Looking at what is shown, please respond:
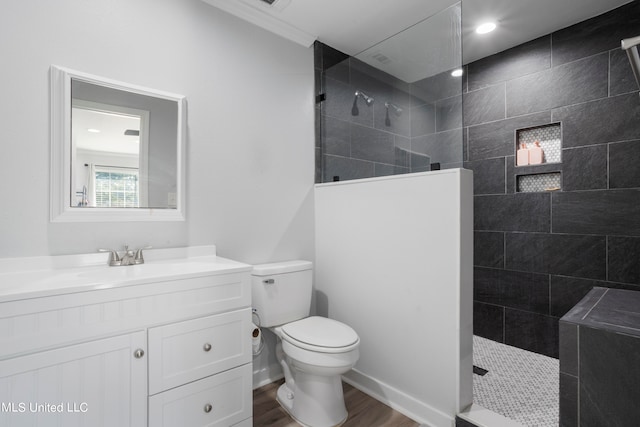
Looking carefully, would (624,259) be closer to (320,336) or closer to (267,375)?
(320,336)

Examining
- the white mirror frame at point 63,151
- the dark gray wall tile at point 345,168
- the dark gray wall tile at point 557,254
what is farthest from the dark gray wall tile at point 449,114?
the white mirror frame at point 63,151

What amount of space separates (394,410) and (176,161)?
187 cm

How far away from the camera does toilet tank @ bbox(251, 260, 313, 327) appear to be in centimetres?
192

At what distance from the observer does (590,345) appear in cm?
116

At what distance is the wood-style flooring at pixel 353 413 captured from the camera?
1751 millimetres

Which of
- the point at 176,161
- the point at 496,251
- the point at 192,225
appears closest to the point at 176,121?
the point at 176,161

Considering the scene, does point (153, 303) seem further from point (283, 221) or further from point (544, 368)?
point (544, 368)

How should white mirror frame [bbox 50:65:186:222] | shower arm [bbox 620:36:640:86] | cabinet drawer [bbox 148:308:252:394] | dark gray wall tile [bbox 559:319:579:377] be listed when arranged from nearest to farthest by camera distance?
shower arm [bbox 620:36:640:86] < dark gray wall tile [bbox 559:319:579:377] < cabinet drawer [bbox 148:308:252:394] < white mirror frame [bbox 50:65:186:222]

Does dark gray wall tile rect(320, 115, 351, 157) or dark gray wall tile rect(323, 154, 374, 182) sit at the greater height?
dark gray wall tile rect(320, 115, 351, 157)

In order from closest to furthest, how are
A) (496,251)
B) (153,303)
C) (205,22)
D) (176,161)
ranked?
1. (153,303)
2. (176,161)
3. (205,22)
4. (496,251)

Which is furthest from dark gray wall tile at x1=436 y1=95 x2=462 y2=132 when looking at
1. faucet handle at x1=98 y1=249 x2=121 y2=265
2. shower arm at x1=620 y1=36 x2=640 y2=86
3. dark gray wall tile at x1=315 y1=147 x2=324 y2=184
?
faucet handle at x1=98 y1=249 x2=121 y2=265

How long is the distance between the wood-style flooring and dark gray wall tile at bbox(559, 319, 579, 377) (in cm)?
87

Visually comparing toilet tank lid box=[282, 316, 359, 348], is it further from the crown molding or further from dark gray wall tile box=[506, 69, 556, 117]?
dark gray wall tile box=[506, 69, 556, 117]

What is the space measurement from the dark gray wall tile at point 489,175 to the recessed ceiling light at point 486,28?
976mm
